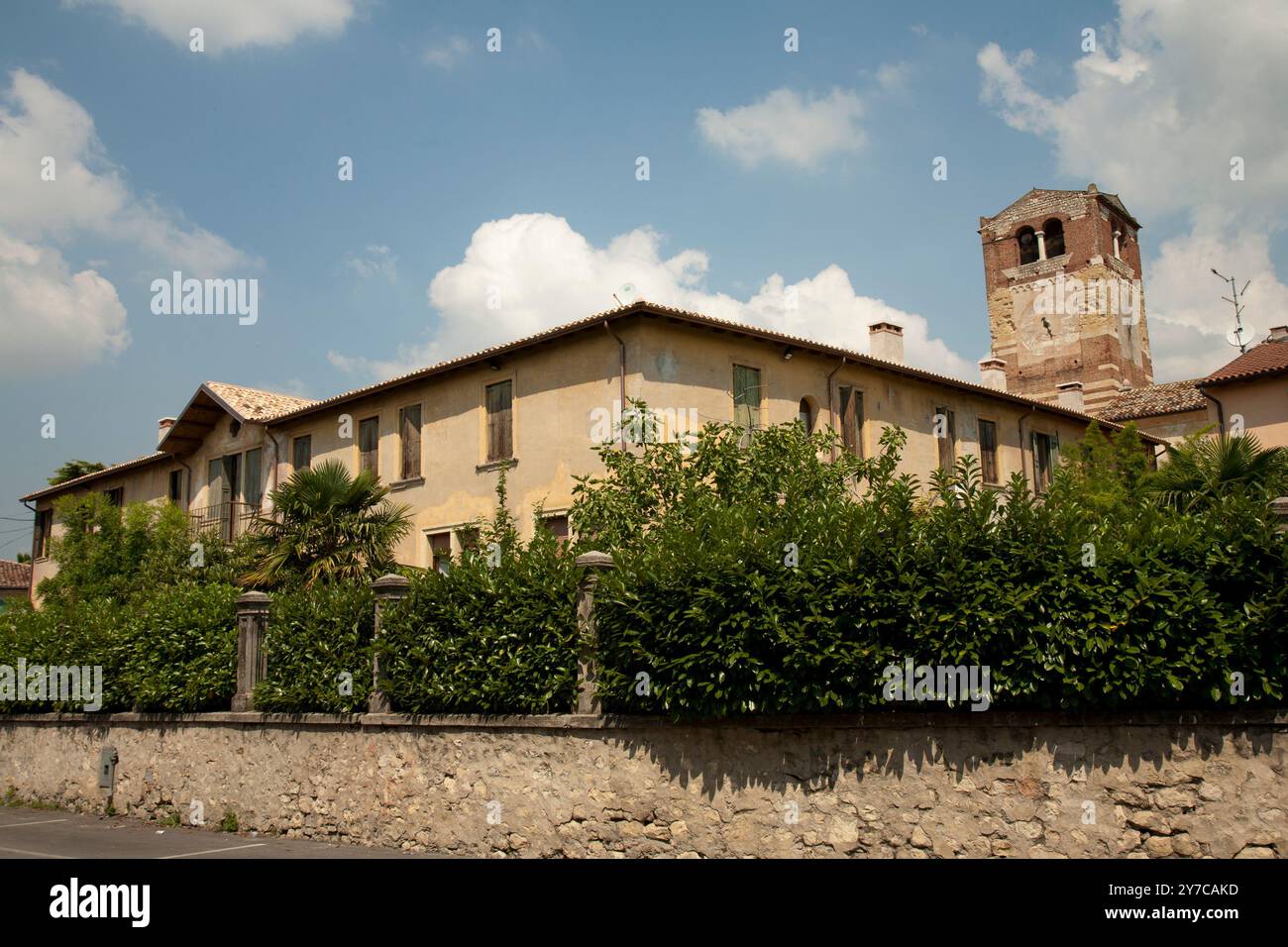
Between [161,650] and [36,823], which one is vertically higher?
[161,650]

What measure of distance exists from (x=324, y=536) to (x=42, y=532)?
25099 mm

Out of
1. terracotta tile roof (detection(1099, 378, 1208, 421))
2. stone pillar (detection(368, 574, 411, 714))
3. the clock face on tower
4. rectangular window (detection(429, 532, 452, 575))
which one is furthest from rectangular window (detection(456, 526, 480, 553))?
the clock face on tower

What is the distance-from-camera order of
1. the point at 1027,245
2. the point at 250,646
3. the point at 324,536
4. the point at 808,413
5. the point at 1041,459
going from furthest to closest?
the point at 1027,245
the point at 1041,459
the point at 808,413
the point at 324,536
the point at 250,646

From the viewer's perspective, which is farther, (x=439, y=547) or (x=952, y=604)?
(x=439, y=547)

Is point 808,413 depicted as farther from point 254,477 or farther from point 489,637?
point 254,477

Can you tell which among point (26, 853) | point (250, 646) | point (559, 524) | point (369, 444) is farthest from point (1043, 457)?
point (26, 853)

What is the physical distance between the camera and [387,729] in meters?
12.5

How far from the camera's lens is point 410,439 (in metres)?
23.5

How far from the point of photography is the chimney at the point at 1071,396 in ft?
111

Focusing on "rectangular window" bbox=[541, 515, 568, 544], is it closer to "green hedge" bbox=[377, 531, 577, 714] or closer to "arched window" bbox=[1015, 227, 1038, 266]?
"green hedge" bbox=[377, 531, 577, 714]

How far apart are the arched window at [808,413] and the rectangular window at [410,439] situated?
8308mm

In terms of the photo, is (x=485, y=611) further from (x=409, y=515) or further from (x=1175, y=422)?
(x=1175, y=422)

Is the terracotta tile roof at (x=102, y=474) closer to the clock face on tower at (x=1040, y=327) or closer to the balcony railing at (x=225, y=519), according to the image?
the balcony railing at (x=225, y=519)
